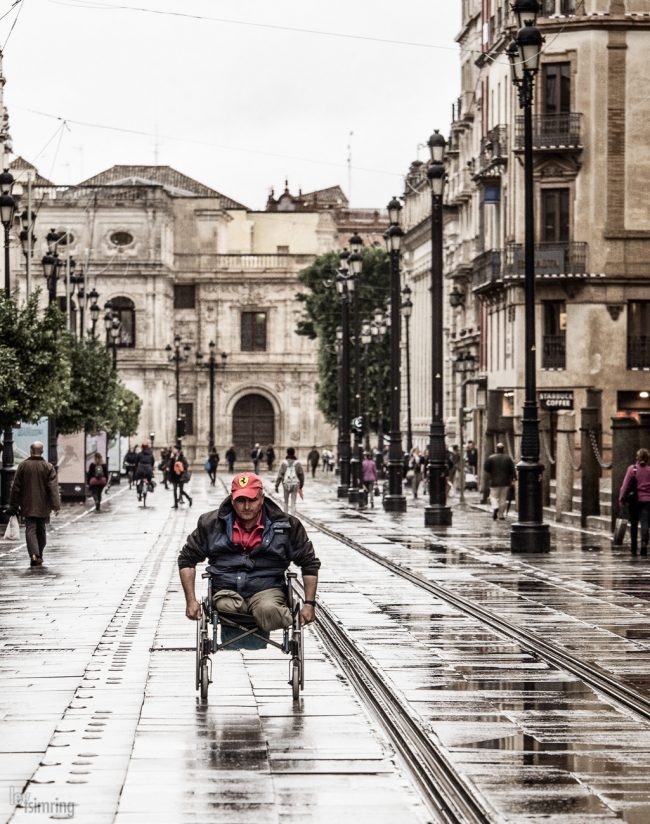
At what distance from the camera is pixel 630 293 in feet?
168

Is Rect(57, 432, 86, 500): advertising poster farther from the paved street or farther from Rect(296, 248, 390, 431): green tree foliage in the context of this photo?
Rect(296, 248, 390, 431): green tree foliage

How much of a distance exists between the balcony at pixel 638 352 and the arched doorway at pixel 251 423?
58120 millimetres

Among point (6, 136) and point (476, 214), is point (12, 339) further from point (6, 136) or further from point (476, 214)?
point (476, 214)

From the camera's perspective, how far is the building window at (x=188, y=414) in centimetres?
10831

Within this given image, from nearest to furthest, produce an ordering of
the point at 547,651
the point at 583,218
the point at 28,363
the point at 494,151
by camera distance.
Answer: the point at 547,651, the point at 28,363, the point at 583,218, the point at 494,151

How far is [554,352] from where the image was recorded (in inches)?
2052

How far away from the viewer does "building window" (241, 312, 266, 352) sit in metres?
110

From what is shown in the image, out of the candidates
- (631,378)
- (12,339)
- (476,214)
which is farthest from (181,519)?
(476,214)

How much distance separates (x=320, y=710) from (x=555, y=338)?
4165 centimetres

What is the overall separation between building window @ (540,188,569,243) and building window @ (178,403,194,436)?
58572 millimetres

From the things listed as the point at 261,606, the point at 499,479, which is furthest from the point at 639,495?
the point at 261,606

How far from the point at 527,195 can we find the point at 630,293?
24429 millimetres

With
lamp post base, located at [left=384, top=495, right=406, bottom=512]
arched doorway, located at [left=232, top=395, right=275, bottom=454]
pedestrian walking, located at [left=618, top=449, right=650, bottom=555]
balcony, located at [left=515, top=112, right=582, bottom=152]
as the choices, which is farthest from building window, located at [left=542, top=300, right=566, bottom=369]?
arched doorway, located at [left=232, top=395, right=275, bottom=454]

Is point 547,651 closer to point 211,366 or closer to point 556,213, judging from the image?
point 556,213
